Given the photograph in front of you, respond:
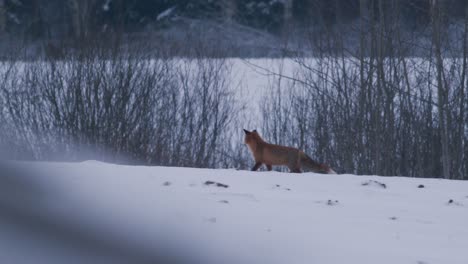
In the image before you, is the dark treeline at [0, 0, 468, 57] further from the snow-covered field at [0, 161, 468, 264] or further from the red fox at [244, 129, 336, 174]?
the snow-covered field at [0, 161, 468, 264]

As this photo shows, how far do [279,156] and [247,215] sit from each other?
4.08m

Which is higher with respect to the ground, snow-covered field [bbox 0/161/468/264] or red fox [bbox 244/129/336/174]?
red fox [bbox 244/129/336/174]

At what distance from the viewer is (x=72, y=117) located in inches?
508

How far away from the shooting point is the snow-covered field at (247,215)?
6.11 feet

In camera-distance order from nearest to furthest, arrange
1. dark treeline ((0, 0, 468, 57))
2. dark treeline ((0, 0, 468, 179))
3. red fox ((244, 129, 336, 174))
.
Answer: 1. red fox ((244, 129, 336, 174))
2. dark treeline ((0, 0, 468, 179))
3. dark treeline ((0, 0, 468, 57))

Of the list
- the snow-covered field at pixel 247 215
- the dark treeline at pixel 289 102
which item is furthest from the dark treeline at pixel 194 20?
the snow-covered field at pixel 247 215

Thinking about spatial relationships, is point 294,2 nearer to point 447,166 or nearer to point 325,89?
point 325,89

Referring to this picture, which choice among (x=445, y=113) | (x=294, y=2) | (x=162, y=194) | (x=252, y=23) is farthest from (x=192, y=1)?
(x=162, y=194)

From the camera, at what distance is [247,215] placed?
14.9ft

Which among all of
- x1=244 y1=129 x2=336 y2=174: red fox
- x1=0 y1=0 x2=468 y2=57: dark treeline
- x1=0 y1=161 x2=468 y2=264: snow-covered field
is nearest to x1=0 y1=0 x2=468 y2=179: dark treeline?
x1=0 y1=0 x2=468 y2=57: dark treeline

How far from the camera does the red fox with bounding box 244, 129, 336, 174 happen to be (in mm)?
8625

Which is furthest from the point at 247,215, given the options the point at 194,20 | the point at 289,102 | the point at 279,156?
the point at 194,20

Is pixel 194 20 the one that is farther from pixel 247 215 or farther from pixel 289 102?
pixel 247 215

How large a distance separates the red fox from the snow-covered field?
7.25 feet
